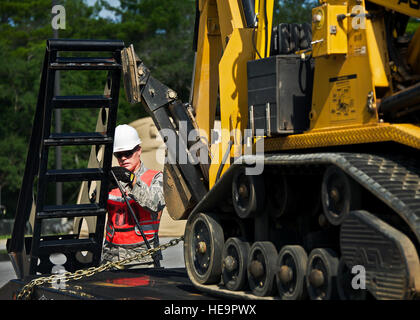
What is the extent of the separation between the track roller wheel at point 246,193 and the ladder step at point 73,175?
255 cm

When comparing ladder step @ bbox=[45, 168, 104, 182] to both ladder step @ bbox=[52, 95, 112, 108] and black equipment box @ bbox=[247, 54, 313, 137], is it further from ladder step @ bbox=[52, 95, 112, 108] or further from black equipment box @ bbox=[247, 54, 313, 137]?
black equipment box @ bbox=[247, 54, 313, 137]

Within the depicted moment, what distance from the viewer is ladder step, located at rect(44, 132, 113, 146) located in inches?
348

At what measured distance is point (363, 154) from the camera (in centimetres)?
584

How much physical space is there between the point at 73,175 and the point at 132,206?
799 mm

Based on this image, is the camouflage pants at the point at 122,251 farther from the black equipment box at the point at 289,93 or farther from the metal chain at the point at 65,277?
the black equipment box at the point at 289,93

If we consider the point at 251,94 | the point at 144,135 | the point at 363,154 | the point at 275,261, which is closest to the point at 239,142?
the point at 251,94

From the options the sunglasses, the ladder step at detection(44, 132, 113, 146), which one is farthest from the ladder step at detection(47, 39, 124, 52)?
the sunglasses

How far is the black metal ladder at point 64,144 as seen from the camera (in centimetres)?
869

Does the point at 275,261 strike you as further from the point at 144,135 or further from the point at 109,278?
the point at 144,135

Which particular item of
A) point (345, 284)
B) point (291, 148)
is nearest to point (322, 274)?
point (345, 284)

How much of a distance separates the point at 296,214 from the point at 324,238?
1.70 feet

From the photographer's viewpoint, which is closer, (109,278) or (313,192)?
(313,192)

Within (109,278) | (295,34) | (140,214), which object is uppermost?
(295,34)

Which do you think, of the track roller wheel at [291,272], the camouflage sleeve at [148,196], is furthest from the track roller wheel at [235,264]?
the camouflage sleeve at [148,196]
